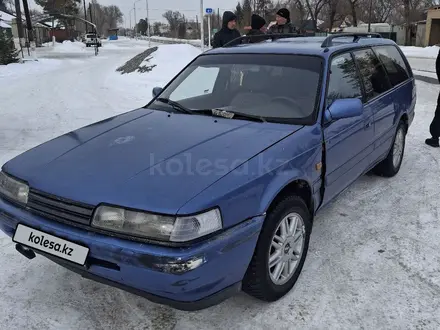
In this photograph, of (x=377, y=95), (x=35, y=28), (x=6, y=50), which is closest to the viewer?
(x=377, y=95)

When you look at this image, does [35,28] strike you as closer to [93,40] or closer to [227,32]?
[93,40]

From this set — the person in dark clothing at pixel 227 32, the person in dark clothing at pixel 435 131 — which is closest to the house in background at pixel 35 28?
the person in dark clothing at pixel 227 32

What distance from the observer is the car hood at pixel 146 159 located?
7.19ft

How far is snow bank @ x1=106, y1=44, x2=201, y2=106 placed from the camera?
1154 centimetres

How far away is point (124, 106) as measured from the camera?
915 centimetres

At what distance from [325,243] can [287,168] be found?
3.77 ft

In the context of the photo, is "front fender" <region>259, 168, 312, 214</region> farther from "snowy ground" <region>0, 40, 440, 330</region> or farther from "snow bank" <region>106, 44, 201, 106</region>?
"snow bank" <region>106, 44, 201, 106</region>

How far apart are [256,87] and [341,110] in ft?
2.34

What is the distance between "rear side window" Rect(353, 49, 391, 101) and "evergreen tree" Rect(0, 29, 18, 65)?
66.5ft

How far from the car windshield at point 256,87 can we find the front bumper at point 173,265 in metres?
1.17

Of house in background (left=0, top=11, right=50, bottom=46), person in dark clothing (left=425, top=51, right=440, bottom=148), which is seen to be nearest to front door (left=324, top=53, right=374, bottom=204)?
person in dark clothing (left=425, top=51, right=440, bottom=148)

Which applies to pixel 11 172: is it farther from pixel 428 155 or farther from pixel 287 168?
pixel 428 155

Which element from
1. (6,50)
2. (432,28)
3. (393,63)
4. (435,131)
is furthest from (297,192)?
(432,28)

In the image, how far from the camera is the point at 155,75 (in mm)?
13750
